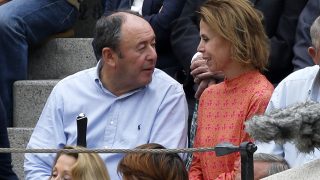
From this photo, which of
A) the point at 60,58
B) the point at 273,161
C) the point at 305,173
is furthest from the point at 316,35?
the point at 60,58

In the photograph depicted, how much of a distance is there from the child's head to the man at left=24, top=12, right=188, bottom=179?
60 cm

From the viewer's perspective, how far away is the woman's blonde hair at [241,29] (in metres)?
4.02

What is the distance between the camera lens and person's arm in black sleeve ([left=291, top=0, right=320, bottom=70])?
4504 millimetres

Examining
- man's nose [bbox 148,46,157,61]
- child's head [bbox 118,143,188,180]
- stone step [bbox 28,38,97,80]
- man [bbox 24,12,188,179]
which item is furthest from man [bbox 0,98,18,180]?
stone step [bbox 28,38,97,80]

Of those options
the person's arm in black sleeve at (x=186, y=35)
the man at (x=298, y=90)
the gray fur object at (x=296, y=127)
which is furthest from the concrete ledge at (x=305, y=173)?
the person's arm in black sleeve at (x=186, y=35)

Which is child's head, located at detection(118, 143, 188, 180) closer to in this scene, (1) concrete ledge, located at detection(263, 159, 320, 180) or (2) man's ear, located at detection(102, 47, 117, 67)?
(2) man's ear, located at detection(102, 47, 117, 67)

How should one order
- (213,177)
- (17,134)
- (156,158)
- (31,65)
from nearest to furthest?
(156,158), (213,177), (17,134), (31,65)

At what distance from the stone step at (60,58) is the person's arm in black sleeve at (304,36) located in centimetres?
183

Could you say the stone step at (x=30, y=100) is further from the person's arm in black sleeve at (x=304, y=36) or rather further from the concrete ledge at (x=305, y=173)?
the concrete ledge at (x=305, y=173)

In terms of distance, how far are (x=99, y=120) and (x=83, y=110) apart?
93mm

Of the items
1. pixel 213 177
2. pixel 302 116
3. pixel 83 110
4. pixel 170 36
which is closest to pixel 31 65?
pixel 170 36

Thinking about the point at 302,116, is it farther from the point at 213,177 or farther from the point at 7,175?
the point at 7,175

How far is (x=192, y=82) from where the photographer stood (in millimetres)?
4895

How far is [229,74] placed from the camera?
13.3 ft
